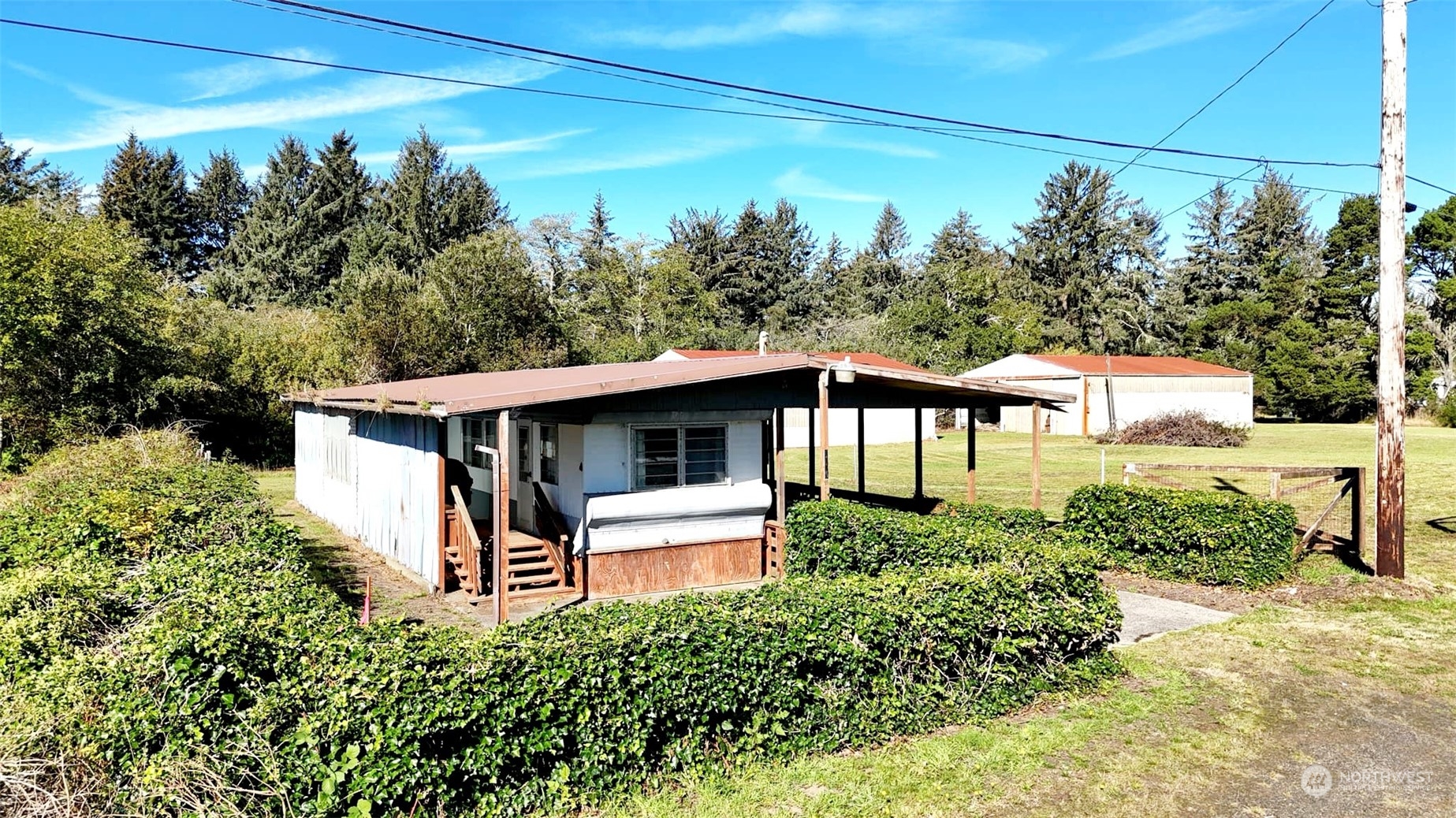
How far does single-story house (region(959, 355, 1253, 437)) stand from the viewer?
38.8 m

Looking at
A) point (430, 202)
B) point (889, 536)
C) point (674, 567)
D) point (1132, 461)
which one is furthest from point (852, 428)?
point (430, 202)

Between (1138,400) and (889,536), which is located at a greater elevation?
(1138,400)

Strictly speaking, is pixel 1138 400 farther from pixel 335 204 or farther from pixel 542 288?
pixel 335 204

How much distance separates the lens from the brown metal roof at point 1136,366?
1550 inches

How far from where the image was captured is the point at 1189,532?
36.5 feet

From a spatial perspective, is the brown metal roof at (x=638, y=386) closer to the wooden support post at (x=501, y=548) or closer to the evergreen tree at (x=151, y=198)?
the wooden support post at (x=501, y=548)

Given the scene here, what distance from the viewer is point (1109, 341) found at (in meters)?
58.3

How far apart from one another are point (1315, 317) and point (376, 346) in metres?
50.0

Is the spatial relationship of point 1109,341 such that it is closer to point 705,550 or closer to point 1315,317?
point 1315,317

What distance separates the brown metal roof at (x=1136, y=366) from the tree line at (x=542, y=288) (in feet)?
23.5

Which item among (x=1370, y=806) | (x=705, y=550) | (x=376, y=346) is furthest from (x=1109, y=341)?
(x=1370, y=806)

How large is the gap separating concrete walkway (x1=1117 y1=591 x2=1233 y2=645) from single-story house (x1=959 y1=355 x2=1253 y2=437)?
91.5ft

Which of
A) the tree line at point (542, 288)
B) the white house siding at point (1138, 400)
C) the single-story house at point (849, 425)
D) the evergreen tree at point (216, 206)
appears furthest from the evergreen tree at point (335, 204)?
the white house siding at point (1138, 400)

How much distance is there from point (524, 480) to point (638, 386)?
3771mm
